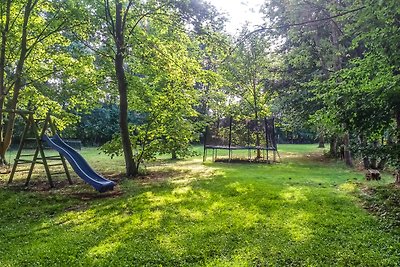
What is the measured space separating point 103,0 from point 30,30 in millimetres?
3267

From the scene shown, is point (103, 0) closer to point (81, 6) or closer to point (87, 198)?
point (81, 6)

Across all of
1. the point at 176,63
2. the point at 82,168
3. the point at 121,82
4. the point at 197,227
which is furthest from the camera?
the point at 176,63

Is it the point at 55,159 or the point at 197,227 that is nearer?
the point at 197,227

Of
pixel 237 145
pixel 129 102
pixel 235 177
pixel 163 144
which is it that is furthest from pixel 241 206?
pixel 237 145

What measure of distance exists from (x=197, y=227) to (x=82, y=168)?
3.85 meters

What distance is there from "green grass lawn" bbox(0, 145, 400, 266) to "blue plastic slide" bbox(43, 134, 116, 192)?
23cm

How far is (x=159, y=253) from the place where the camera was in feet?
12.0

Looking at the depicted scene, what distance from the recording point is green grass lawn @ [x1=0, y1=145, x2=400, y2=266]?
11.7 feet

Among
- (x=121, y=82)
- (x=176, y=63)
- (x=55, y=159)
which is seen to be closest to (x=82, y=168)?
(x=55, y=159)

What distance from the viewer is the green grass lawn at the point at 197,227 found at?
3.56 meters

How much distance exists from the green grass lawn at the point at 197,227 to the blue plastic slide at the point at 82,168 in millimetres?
235

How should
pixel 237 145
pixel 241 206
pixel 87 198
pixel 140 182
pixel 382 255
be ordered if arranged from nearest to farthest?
pixel 382 255 → pixel 241 206 → pixel 87 198 → pixel 140 182 → pixel 237 145

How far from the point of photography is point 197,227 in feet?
14.4

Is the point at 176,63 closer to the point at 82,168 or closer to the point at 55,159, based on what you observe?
the point at 82,168
